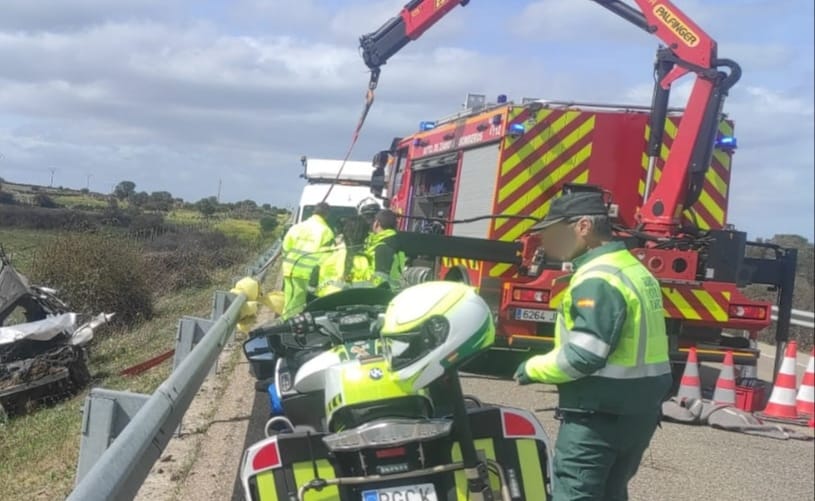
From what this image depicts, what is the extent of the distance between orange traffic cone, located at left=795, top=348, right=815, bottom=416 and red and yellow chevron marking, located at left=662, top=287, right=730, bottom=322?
899mm

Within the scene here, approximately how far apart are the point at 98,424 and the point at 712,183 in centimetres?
835

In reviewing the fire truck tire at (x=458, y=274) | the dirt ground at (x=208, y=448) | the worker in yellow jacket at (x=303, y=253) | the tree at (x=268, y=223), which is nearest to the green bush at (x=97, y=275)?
the dirt ground at (x=208, y=448)

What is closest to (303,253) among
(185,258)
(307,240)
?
(307,240)

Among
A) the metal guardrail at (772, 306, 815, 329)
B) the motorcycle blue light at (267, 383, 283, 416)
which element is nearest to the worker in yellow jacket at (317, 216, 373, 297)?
the motorcycle blue light at (267, 383, 283, 416)

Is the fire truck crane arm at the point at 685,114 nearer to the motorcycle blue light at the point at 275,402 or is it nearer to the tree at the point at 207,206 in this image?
the tree at the point at 207,206

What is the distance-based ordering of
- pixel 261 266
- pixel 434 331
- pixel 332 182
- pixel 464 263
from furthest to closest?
pixel 332 182 < pixel 261 266 < pixel 464 263 < pixel 434 331

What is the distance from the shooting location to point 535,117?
10086 mm

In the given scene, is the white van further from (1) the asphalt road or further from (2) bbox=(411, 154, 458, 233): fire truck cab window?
(1) the asphalt road

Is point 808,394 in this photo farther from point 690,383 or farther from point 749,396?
point 690,383

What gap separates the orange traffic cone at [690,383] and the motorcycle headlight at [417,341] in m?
5.83

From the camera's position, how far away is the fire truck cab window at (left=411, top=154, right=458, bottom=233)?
12.2 meters

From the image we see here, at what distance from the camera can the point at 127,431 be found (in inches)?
123

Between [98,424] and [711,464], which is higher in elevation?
[98,424]


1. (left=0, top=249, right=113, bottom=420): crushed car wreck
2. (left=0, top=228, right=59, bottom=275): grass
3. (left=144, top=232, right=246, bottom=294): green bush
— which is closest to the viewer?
(left=0, top=228, right=59, bottom=275): grass
